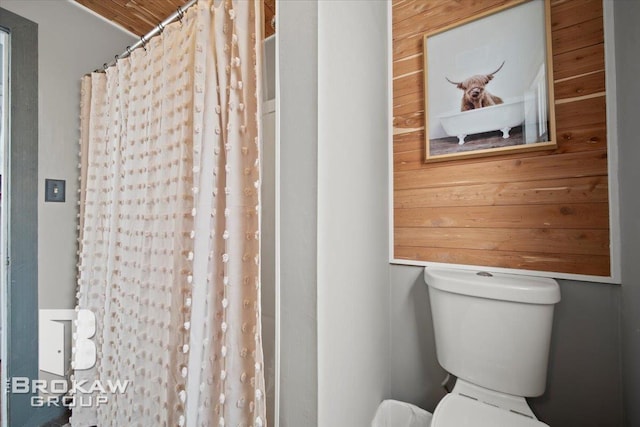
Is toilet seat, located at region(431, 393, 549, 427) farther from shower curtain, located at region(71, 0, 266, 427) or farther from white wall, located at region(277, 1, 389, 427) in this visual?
shower curtain, located at region(71, 0, 266, 427)

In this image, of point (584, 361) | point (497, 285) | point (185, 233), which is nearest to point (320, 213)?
point (185, 233)

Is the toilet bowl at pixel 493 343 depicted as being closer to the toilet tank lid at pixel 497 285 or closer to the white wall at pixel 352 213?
the toilet tank lid at pixel 497 285

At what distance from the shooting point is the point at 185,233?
884 millimetres

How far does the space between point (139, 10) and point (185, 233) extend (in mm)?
1410

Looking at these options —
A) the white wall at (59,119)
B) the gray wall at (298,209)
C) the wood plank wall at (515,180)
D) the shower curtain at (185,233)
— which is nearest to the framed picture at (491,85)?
the wood plank wall at (515,180)

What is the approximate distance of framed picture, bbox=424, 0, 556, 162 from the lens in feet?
3.07

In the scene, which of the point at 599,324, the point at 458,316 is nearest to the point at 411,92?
the point at 458,316

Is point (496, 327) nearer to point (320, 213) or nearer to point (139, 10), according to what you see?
point (320, 213)

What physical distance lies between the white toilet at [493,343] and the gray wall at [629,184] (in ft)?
0.57

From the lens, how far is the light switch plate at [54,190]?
4.25ft

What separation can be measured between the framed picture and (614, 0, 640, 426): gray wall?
0.16 m

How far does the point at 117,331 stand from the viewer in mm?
1148

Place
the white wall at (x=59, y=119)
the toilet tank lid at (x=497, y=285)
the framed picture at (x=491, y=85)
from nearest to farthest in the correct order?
the toilet tank lid at (x=497, y=285), the framed picture at (x=491, y=85), the white wall at (x=59, y=119)

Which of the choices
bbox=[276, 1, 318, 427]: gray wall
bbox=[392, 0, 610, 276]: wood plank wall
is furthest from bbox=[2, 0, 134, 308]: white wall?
bbox=[392, 0, 610, 276]: wood plank wall
